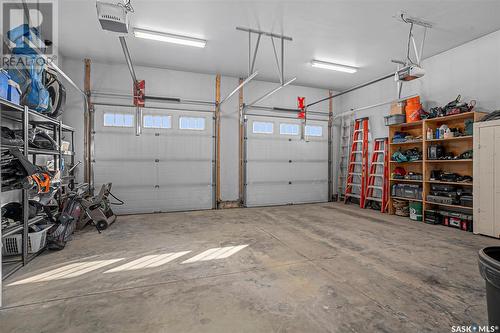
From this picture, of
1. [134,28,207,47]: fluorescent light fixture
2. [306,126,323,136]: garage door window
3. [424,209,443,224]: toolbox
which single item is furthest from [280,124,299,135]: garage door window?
[424,209,443,224]: toolbox

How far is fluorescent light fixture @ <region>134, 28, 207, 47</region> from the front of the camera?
14.1ft

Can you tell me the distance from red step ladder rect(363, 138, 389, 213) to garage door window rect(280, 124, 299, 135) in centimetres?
228

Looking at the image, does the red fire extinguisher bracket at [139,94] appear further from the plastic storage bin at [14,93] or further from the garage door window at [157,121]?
the plastic storage bin at [14,93]

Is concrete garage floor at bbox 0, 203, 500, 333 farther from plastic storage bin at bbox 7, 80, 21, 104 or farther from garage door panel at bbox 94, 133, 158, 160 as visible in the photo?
garage door panel at bbox 94, 133, 158, 160

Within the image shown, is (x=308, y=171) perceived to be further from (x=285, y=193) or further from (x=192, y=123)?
(x=192, y=123)

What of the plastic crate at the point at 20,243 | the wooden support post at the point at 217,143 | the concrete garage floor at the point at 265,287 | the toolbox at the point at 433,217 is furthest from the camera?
the wooden support post at the point at 217,143

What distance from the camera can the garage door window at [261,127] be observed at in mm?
7043

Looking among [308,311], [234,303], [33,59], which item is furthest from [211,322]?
[33,59]

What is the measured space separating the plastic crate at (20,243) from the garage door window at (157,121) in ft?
11.1

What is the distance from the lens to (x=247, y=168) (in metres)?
6.95

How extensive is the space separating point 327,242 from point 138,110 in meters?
5.22

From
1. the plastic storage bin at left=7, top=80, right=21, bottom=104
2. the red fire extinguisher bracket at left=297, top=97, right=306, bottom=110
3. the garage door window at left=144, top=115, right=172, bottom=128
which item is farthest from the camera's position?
the red fire extinguisher bracket at left=297, top=97, right=306, bottom=110

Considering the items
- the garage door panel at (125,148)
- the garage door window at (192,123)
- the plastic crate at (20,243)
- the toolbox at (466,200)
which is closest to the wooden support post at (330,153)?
the toolbox at (466,200)

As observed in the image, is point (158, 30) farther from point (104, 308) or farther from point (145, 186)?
point (104, 308)
